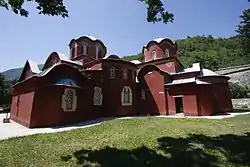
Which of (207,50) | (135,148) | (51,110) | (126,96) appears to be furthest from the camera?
(207,50)

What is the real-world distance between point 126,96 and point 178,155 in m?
15.8

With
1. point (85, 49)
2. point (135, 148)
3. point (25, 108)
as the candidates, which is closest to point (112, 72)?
point (85, 49)

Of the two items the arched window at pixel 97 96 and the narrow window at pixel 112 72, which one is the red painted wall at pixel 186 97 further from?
the arched window at pixel 97 96

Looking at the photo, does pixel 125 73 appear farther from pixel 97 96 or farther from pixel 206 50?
pixel 206 50

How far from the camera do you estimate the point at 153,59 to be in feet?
93.9

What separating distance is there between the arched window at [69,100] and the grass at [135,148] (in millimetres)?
5284

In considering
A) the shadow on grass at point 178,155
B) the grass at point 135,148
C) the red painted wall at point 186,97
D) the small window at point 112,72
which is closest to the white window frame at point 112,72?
the small window at point 112,72

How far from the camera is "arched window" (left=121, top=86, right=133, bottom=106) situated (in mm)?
23117

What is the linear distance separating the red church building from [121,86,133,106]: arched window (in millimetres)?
56

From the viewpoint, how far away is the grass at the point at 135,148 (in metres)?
7.35

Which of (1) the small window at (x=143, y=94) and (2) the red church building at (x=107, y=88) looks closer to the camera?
(2) the red church building at (x=107, y=88)

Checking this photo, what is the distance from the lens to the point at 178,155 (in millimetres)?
7926

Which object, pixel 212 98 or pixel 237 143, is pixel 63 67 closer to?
pixel 237 143

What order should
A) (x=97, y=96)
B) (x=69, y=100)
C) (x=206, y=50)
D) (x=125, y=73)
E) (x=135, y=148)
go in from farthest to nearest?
(x=206, y=50) < (x=125, y=73) < (x=97, y=96) < (x=69, y=100) < (x=135, y=148)
